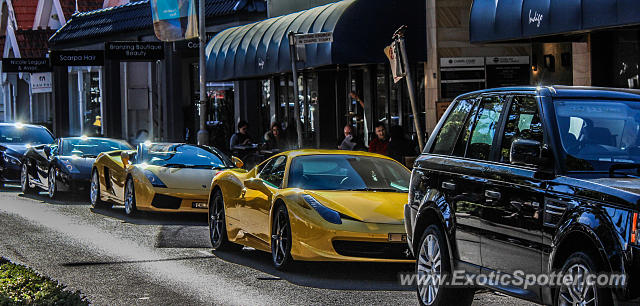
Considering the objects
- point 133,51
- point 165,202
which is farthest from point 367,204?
point 133,51

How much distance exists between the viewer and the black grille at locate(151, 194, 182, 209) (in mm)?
17922

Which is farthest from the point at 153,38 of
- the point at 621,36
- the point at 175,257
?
the point at 175,257

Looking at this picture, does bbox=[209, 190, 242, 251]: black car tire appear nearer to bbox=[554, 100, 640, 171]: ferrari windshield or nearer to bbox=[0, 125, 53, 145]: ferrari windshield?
bbox=[554, 100, 640, 171]: ferrari windshield

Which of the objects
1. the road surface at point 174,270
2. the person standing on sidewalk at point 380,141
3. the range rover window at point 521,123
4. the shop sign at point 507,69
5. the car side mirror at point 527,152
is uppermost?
the shop sign at point 507,69

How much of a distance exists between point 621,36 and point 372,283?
895 centimetres

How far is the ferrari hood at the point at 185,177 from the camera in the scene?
18.0m

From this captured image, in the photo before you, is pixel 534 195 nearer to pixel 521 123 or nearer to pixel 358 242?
pixel 521 123

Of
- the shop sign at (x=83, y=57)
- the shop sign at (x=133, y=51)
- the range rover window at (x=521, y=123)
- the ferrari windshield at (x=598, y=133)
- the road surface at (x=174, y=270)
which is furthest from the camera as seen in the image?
the shop sign at (x=83, y=57)

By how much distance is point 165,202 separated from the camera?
18.0 metres

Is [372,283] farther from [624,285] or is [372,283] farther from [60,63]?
[60,63]

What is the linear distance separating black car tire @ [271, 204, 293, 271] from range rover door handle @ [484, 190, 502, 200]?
13.0 ft


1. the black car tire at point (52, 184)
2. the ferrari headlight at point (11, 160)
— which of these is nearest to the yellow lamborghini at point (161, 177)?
the black car tire at point (52, 184)

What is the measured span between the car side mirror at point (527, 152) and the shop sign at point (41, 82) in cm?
4647

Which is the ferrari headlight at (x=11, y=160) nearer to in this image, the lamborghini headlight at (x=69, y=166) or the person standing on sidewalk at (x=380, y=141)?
the lamborghini headlight at (x=69, y=166)
